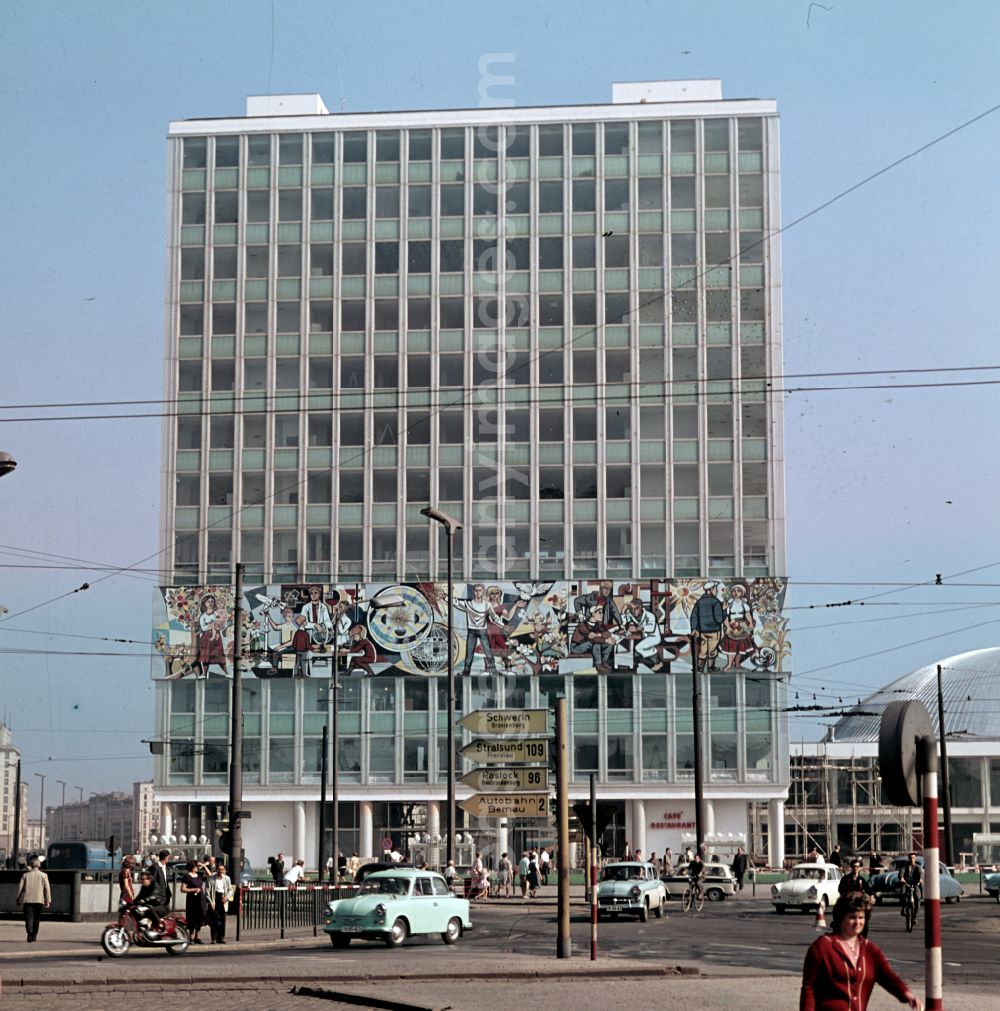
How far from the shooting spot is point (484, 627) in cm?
8712

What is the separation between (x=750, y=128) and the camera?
8988 centimetres

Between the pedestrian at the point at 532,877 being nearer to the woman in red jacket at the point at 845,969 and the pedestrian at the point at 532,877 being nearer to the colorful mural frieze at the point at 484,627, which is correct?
the colorful mural frieze at the point at 484,627

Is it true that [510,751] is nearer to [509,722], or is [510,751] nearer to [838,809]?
[509,722]

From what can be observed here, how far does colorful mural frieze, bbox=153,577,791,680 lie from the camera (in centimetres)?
8644

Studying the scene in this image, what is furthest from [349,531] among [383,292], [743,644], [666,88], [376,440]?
[666,88]

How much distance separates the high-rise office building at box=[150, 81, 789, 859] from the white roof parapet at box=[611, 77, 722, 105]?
176 millimetres

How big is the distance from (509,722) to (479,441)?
62.7 m

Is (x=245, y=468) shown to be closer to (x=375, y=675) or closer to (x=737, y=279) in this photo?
(x=375, y=675)

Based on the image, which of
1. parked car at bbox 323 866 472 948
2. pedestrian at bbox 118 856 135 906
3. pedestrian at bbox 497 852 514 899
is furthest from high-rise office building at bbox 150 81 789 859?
pedestrian at bbox 118 856 135 906

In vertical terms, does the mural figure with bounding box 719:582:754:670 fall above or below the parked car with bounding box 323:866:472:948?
above


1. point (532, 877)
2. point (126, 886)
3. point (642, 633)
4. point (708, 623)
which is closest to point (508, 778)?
point (126, 886)

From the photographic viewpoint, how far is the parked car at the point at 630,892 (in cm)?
4181

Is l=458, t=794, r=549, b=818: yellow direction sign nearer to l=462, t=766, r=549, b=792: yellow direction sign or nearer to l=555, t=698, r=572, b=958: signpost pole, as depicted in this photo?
l=462, t=766, r=549, b=792: yellow direction sign

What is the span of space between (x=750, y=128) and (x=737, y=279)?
28.5 feet
